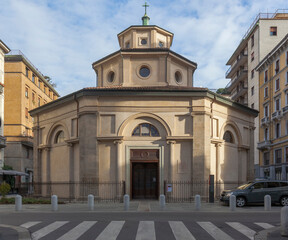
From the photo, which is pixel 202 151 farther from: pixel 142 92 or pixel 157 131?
pixel 142 92

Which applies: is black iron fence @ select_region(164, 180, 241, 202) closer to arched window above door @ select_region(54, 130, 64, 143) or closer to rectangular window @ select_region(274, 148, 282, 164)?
arched window above door @ select_region(54, 130, 64, 143)

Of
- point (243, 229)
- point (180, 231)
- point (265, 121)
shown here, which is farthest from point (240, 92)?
point (180, 231)

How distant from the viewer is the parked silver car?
2045 cm

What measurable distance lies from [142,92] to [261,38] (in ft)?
108

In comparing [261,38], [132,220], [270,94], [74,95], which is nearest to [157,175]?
[74,95]

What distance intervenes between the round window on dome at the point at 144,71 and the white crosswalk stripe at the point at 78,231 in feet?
52.4

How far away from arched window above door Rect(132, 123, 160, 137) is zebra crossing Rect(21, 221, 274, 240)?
11.0 meters

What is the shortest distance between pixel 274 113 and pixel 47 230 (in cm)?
3929

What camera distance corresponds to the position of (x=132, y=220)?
1369cm

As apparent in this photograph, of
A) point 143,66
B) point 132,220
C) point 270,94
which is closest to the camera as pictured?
point 132,220

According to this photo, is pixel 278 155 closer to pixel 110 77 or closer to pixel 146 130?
pixel 110 77

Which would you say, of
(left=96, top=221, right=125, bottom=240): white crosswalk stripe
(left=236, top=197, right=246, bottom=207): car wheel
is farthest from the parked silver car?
(left=96, top=221, right=125, bottom=240): white crosswalk stripe

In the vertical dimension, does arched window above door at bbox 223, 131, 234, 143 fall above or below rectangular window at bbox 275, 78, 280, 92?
below

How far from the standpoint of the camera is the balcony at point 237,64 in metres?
56.3
